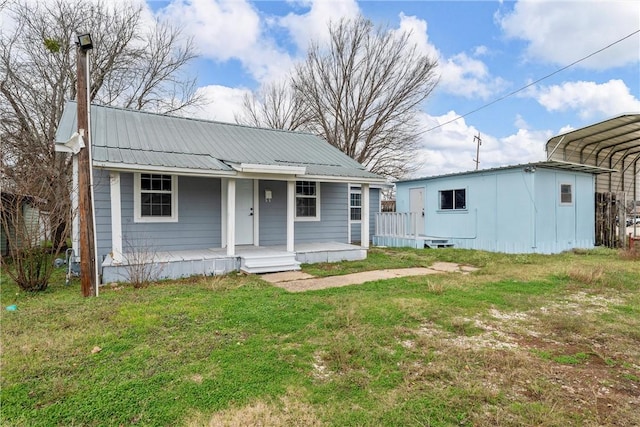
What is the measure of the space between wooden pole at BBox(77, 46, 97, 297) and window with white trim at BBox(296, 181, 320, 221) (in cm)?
537

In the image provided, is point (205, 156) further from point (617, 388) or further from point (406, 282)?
point (617, 388)

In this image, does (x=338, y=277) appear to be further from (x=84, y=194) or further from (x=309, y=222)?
(x=84, y=194)

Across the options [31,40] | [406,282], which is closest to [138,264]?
[406,282]

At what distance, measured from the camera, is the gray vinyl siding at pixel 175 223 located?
24.2 ft

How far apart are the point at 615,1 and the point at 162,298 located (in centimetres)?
1333

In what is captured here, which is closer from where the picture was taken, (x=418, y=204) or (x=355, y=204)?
(x=355, y=204)

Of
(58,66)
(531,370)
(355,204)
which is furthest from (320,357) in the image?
(58,66)

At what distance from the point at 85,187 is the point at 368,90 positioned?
56.8 feet

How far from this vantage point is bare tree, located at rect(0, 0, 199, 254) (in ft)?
39.2

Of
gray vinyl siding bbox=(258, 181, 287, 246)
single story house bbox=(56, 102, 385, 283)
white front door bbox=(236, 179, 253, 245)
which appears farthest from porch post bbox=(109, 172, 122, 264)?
gray vinyl siding bbox=(258, 181, 287, 246)

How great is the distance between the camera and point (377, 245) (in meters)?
13.6

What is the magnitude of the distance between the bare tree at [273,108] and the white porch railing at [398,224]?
10.8 meters

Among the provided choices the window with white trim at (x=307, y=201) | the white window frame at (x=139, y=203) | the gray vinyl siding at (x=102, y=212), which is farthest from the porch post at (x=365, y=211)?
the gray vinyl siding at (x=102, y=212)

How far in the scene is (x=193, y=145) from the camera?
8805 millimetres
